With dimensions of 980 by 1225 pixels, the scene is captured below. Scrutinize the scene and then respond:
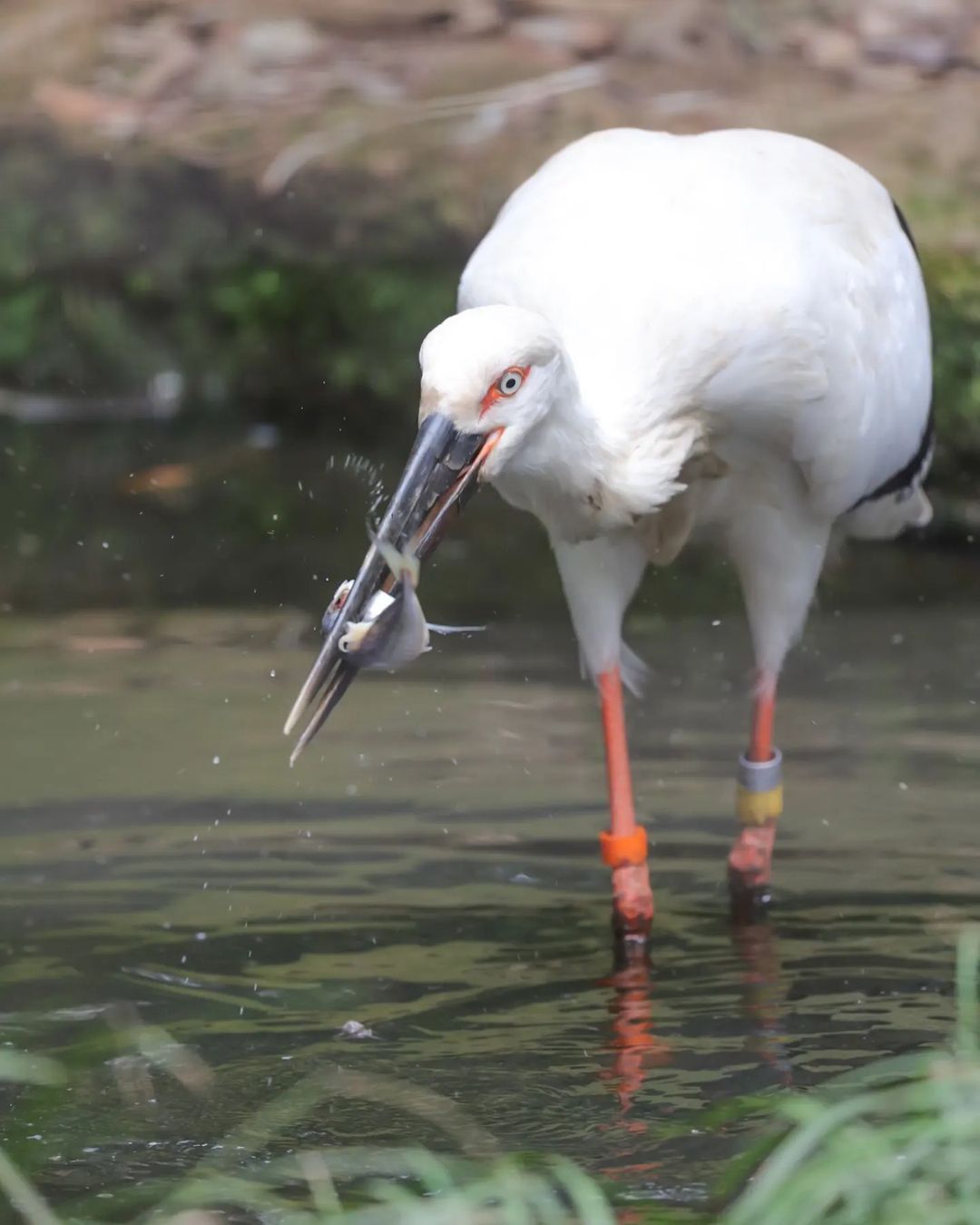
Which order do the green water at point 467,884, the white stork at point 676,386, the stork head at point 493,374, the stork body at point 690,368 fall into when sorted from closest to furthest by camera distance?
the stork head at point 493,374 < the white stork at point 676,386 < the green water at point 467,884 < the stork body at point 690,368

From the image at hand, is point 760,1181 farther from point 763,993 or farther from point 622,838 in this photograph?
point 622,838

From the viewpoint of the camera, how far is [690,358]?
471 cm

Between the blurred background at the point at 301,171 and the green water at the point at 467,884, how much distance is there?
2.41 m

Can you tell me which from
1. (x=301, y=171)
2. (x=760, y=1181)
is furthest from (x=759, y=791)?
(x=301, y=171)

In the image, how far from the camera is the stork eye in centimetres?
418

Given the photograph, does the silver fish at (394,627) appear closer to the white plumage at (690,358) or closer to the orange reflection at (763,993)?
the white plumage at (690,358)

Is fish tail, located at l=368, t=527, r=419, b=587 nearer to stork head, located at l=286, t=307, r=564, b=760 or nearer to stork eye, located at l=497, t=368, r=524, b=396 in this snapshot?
stork head, located at l=286, t=307, r=564, b=760

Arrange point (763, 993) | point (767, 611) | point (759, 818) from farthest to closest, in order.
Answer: point (759, 818) < point (767, 611) < point (763, 993)

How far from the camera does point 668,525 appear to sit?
5293 mm

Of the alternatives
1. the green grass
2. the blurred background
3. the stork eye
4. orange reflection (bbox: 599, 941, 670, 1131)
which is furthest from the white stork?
the blurred background

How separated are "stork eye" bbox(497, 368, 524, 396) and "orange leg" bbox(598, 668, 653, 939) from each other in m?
1.59

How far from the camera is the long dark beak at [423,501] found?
4.15 meters

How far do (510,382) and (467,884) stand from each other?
1.75 metres

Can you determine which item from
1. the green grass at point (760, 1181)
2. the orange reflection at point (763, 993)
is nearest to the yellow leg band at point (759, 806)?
the orange reflection at point (763, 993)
